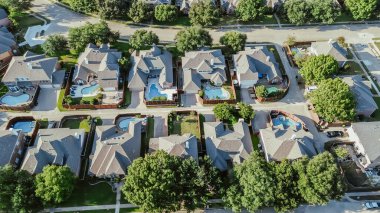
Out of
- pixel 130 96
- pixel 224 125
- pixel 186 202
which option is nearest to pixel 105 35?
pixel 130 96

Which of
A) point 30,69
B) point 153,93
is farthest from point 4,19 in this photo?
point 153,93

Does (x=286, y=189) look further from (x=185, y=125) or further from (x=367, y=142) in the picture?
(x=185, y=125)

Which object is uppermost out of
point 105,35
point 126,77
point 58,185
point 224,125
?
point 105,35

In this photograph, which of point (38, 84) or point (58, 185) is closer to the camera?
point (58, 185)

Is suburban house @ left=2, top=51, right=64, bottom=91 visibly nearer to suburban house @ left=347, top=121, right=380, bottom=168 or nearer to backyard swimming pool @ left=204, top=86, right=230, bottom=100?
backyard swimming pool @ left=204, top=86, right=230, bottom=100

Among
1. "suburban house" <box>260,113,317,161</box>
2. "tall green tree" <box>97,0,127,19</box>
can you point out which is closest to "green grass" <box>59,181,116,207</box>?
"suburban house" <box>260,113,317,161</box>

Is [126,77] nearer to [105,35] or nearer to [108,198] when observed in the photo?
[105,35]
